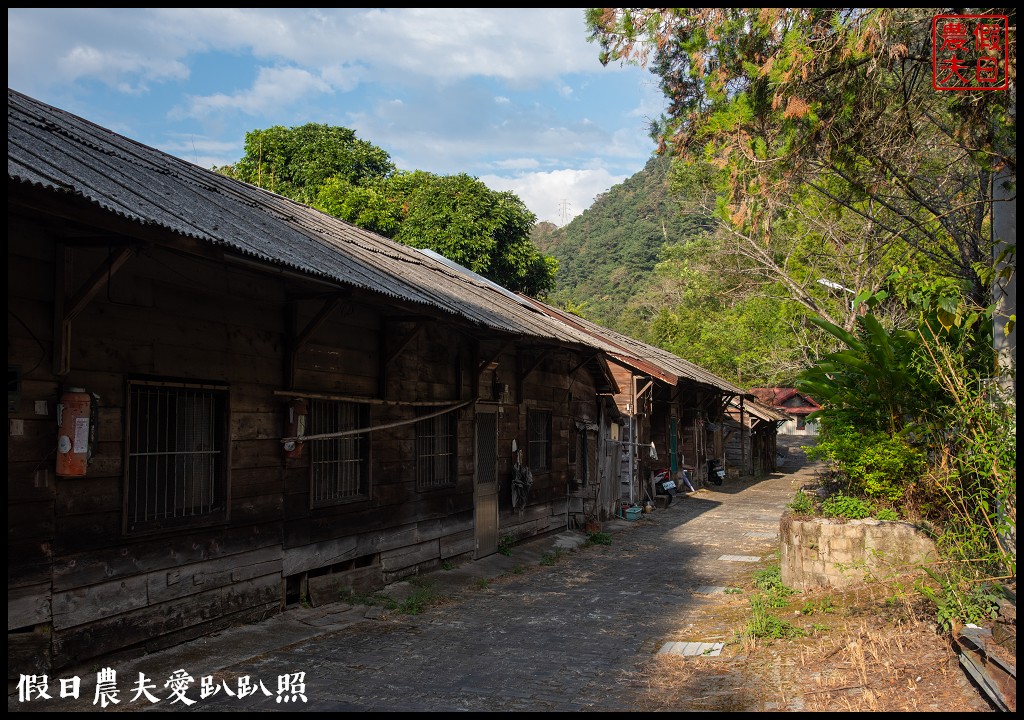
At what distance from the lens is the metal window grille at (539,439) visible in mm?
14086

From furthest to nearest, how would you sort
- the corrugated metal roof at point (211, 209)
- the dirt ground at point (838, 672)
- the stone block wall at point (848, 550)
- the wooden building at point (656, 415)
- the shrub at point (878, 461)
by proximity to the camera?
the wooden building at point (656, 415), the shrub at point (878, 461), the stone block wall at point (848, 550), the corrugated metal roof at point (211, 209), the dirt ground at point (838, 672)

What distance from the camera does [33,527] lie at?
563 cm

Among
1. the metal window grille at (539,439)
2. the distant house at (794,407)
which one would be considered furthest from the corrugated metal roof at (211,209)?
the distant house at (794,407)

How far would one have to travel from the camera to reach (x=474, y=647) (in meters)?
7.40

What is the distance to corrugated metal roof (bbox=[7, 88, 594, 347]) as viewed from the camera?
18.4ft

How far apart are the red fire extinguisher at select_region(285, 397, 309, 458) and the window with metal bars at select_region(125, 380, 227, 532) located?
82 cm

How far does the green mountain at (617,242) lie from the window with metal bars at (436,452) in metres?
42.3

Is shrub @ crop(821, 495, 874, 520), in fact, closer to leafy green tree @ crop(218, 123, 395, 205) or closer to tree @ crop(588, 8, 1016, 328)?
tree @ crop(588, 8, 1016, 328)

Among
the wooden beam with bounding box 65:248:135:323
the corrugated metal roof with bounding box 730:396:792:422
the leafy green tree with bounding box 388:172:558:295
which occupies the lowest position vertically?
the corrugated metal roof with bounding box 730:396:792:422

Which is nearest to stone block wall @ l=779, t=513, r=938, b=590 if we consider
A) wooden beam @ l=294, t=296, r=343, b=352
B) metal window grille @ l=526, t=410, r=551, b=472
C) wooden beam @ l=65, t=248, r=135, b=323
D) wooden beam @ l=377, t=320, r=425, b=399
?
wooden beam @ l=377, t=320, r=425, b=399

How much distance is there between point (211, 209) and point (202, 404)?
1983 mm

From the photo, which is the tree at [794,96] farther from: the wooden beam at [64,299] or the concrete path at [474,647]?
the wooden beam at [64,299]

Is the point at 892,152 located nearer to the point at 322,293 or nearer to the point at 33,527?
the point at 322,293

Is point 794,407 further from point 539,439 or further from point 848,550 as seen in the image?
point 848,550
